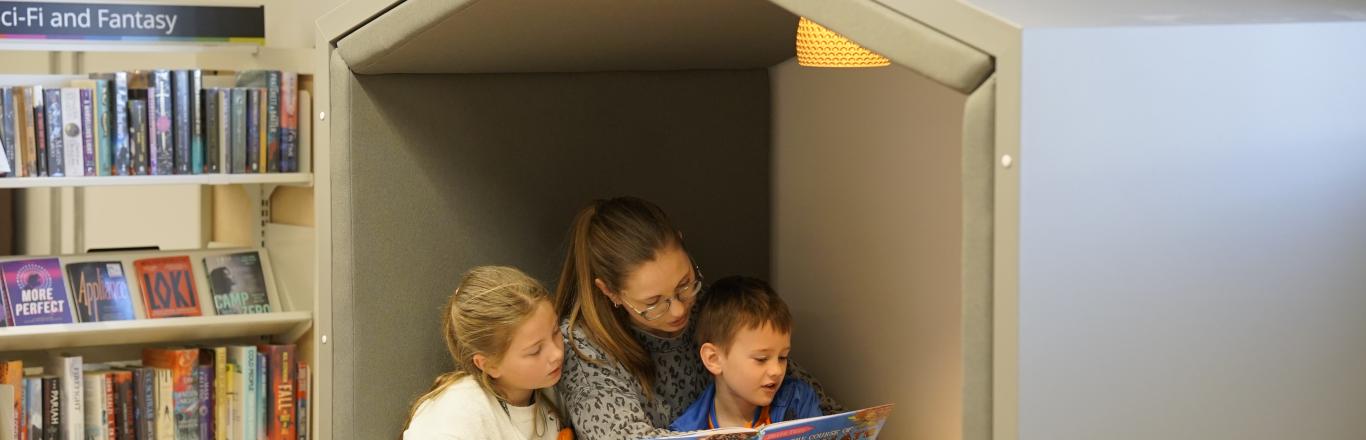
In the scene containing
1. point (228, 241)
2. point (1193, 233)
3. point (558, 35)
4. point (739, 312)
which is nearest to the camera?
point (1193, 233)

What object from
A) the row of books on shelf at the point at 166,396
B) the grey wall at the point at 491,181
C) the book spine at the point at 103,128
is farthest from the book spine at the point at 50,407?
the grey wall at the point at 491,181

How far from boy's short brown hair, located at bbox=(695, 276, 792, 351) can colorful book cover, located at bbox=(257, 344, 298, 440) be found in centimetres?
159

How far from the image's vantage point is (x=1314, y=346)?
129 cm

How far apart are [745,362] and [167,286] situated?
68.5 inches

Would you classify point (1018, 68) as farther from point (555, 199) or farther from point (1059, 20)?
point (555, 199)

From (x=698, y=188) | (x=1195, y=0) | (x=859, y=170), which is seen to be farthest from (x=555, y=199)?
(x=1195, y=0)

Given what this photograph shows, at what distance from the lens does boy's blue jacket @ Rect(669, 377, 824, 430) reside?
2.11 metres

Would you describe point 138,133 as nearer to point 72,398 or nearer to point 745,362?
point 72,398

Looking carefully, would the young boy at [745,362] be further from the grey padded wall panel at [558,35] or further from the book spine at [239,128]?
the book spine at [239,128]

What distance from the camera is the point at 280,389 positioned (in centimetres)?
340

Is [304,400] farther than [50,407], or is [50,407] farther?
[304,400]

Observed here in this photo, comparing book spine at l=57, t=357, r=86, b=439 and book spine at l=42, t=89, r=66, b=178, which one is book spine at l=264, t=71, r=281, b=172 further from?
book spine at l=57, t=357, r=86, b=439

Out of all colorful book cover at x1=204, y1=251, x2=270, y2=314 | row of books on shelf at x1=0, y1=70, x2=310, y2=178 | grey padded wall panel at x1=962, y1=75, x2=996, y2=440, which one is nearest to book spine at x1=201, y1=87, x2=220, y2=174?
row of books on shelf at x1=0, y1=70, x2=310, y2=178

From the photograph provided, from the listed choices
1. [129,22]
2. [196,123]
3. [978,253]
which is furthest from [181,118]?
[978,253]
